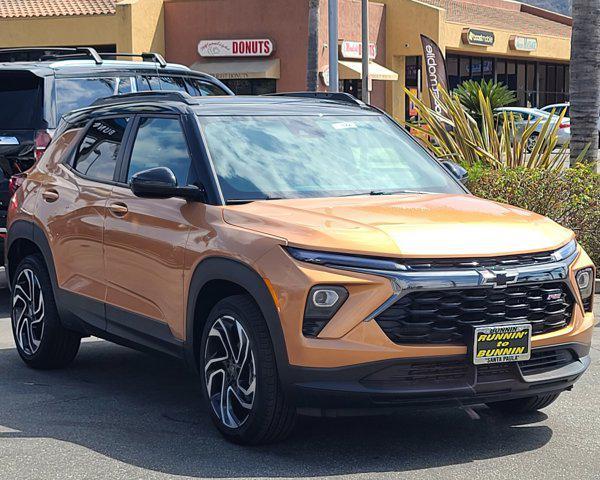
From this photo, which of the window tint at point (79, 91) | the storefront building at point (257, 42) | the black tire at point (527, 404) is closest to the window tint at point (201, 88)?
the window tint at point (79, 91)

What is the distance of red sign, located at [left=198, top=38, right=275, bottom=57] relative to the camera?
43.8 metres

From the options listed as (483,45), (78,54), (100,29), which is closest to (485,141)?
(78,54)

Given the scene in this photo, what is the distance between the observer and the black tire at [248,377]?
5625 millimetres

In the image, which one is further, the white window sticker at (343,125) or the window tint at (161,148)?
the white window sticker at (343,125)

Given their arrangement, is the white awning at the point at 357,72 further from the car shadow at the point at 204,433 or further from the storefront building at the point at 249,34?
the car shadow at the point at 204,433

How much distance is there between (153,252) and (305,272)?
139cm

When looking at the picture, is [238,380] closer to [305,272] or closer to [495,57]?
[305,272]

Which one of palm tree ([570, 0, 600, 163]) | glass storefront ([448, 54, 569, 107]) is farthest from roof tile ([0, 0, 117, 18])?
palm tree ([570, 0, 600, 163])

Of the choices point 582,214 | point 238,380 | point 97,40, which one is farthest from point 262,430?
point 97,40

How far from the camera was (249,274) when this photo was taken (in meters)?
5.69

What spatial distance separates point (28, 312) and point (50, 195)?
0.82 metres

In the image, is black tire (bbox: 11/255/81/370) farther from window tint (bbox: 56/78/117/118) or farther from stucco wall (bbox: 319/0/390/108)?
stucco wall (bbox: 319/0/390/108)

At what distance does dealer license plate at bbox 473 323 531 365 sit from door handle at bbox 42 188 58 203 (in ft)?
11.3

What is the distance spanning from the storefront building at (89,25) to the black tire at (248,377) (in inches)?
1501
